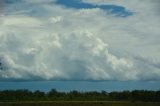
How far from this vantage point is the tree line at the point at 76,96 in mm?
154625

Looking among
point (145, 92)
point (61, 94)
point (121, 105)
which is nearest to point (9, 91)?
point (61, 94)

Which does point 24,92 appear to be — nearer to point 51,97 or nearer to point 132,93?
point 51,97

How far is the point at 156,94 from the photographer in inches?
6019

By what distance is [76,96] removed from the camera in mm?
168375

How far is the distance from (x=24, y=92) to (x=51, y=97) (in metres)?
9.63

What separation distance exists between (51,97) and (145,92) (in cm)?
2934

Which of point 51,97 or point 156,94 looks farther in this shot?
point 51,97

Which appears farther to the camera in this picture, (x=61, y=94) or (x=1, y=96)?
(x=61, y=94)

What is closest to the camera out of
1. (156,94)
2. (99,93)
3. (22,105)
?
(22,105)

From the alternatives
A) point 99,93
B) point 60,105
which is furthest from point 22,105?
point 99,93

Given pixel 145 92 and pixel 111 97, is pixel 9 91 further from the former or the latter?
pixel 145 92

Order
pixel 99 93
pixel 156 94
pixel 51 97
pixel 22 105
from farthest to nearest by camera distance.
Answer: pixel 99 93 → pixel 51 97 → pixel 156 94 → pixel 22 105

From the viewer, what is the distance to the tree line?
15462cm

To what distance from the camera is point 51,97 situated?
166 metres
